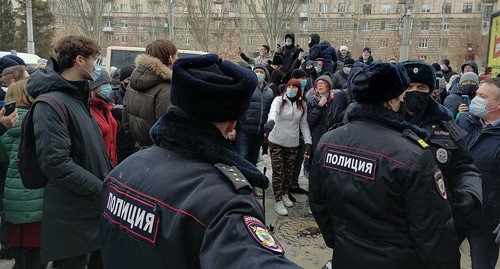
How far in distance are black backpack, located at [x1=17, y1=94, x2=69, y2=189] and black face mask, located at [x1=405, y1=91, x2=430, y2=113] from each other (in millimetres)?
2374

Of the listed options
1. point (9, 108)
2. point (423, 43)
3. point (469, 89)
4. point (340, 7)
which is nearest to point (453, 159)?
point (9, 108)

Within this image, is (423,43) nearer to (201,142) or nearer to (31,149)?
(31,149)

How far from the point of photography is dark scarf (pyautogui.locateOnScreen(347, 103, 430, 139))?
2.32m

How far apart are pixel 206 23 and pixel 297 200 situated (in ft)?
102

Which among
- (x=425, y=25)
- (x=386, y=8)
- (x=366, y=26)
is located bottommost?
(x=366, y=26)

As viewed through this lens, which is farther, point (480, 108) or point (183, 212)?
point (480, 108)

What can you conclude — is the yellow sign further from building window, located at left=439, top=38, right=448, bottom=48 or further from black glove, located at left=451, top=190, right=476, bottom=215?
building window, located at left=439, top=38, right=448, bottom=48

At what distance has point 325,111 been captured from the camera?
20.7ft

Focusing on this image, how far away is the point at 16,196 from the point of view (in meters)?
3.13

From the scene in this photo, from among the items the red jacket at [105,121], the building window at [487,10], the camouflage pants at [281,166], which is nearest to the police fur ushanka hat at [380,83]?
the red jacket at [105,121]

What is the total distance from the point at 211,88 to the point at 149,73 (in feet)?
7.91

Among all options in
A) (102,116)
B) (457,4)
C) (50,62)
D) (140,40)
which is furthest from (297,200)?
(457,4)

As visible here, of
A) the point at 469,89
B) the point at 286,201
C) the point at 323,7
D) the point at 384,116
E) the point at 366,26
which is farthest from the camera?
the point at 366,26

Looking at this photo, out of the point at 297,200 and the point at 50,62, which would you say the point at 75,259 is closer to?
the point at 50,62
